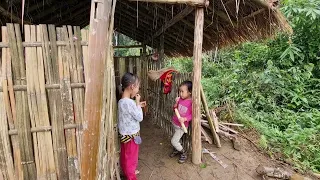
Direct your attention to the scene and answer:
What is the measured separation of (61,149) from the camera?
107 inches

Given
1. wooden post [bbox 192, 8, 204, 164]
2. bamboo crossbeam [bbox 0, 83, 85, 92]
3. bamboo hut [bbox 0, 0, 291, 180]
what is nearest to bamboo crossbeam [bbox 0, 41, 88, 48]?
bamboo hut [bbox 0, 0, 291, 180]

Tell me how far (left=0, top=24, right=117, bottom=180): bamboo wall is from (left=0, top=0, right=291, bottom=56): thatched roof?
1.51 metres

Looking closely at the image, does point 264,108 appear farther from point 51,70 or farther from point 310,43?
point 51,70

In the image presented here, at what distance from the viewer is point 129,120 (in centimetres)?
335

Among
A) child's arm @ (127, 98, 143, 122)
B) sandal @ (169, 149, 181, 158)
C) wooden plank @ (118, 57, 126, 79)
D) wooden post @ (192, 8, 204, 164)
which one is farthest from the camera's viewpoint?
wooden plank @ (118, 57, 126, 79)

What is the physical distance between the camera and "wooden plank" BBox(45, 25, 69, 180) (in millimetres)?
2564

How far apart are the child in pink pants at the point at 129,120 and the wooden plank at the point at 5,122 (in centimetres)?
126

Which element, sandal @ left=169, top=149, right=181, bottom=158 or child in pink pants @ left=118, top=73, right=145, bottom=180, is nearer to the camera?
child in pink pants @ left=118, top=73, right=145, bottom=180

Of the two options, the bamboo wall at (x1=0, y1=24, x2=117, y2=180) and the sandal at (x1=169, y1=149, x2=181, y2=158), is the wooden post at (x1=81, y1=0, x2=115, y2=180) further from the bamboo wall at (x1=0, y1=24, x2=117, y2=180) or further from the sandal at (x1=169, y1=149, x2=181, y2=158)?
the sandal at (x1=169, y1=149, x2=181, y2=158)

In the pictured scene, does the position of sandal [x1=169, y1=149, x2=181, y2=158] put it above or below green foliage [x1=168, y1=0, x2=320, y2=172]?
below

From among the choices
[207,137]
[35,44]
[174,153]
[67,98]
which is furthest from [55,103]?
[207,137]

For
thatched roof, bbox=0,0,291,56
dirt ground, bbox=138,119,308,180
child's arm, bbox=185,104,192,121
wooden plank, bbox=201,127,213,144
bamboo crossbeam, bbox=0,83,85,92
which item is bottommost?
dirt ground, bbox=138,119,308,180

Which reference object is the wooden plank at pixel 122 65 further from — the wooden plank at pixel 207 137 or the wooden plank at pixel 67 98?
the wooden plank at pixel 67 98

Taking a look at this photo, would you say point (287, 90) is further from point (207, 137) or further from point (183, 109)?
point (183, 109)
